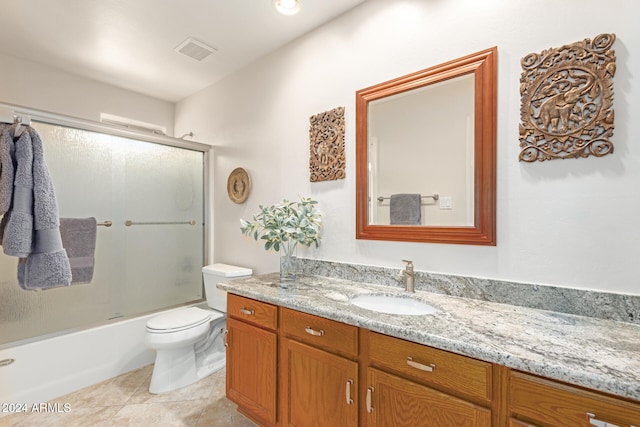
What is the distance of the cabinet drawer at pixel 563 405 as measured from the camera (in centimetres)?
70

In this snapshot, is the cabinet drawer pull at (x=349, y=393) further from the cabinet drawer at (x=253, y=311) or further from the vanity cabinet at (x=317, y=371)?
the cabinet drawer at (x=253, y=311)

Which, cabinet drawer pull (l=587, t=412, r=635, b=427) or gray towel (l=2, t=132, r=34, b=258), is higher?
gray towel (l=2, t=132, r=34, b=258)

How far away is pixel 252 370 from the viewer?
60.1 inches

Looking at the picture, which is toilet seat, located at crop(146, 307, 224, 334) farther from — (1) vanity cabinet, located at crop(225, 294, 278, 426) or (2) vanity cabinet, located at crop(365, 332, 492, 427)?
(2) vanity cabinet, located at crop(365, 332, 492, 427)

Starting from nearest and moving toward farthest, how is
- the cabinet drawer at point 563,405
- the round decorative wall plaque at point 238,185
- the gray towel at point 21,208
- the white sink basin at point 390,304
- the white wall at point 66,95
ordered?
1. the cabinet drawer at point 563,405
2. the gray towel at point 21,208
3. the white sink basin at point 390,304
4. the white wall at point 66,95
5. the round decorative wall plaque at point 238,185

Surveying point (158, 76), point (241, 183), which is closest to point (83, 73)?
point (158, 76)

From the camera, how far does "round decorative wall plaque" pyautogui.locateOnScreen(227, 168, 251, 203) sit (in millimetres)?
2422

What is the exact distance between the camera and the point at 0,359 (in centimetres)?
181

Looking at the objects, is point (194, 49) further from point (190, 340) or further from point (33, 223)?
point (190, 340)

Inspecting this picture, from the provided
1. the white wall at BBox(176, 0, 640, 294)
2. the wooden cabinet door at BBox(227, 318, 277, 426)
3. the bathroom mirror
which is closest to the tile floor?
the wooden cabinet door at BBox(227, 318, 277, 426)

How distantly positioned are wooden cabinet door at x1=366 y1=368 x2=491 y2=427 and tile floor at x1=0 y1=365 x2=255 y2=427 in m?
0.99

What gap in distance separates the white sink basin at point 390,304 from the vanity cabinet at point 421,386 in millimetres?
338

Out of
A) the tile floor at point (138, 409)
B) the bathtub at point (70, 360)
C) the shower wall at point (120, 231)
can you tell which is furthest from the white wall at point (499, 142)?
the bathtub at point (70, 360)

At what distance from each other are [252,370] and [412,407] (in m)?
0.86
